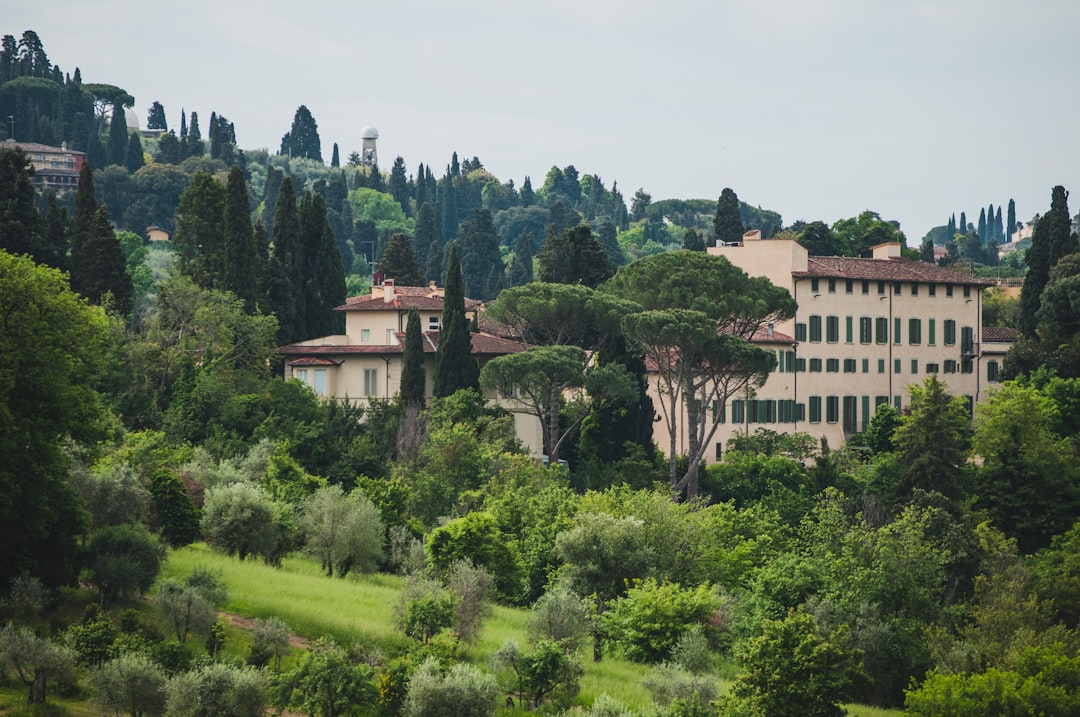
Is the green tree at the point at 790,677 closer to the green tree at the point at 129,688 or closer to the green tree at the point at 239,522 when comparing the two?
the green tree at the point at 129,688

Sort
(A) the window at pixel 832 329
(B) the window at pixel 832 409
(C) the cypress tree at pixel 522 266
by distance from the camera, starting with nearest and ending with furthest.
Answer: (B) the window at pixel 832 409, (A) the window at pixel 832 329, (C) the cypress tree at pixel 522 266

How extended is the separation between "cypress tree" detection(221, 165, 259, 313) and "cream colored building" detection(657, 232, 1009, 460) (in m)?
21.7

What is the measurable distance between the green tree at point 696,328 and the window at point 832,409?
826 centimetres

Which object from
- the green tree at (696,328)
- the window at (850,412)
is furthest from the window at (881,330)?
the green tree at (696,328)

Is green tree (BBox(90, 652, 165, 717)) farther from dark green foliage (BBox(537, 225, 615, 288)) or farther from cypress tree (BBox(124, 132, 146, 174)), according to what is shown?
cypress tree (BBox(124, 132, 146, 174))

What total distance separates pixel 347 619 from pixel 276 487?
→ 13204 millimetres

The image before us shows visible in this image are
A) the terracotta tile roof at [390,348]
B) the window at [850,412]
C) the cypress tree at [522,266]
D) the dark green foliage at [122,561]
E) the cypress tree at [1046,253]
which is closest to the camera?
the dark green foliage at [122,561]

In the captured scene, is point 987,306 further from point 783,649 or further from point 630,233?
point 630,233

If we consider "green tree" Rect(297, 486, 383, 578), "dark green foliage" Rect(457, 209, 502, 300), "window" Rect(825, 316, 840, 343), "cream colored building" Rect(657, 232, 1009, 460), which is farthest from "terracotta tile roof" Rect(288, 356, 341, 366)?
"dark green foliage" Rect(457, 209, 502, 300)

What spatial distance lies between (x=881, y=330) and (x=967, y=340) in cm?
606

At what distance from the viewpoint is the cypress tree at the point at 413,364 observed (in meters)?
58.1

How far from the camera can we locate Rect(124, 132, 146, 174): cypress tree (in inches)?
6088

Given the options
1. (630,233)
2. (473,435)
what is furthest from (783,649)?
(630,233)

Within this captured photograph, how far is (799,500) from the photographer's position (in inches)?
2223
